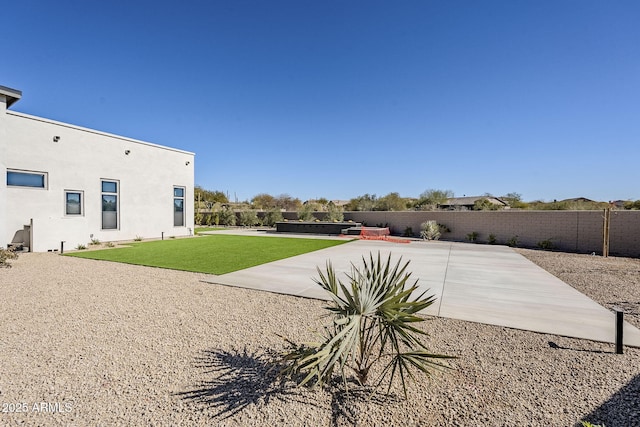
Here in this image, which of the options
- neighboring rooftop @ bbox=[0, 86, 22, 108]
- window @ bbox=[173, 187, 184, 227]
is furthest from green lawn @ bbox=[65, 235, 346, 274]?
neighboring rooftop @ bbox=[0, 86, 22, 108]

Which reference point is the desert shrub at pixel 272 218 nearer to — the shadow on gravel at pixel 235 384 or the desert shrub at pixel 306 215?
the desert shrub at pixel 306 215

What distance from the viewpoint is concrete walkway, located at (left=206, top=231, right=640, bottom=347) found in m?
4.34

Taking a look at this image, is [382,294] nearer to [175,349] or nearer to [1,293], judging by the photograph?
[175,349]

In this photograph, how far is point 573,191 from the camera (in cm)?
2966

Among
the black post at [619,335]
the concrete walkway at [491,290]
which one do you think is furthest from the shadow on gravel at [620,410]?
the concrete walkway at [491,290]

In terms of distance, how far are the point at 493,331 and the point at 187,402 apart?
13.4ft

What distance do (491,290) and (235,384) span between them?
5730 mm

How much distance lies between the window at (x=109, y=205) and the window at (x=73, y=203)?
1.03 m

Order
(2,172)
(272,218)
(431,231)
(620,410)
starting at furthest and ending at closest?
1. (272,218)
2. (431,231)
3. (2,172)
4. (620,410)

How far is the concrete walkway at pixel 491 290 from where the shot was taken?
4.34m

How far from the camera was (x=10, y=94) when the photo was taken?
10.4m

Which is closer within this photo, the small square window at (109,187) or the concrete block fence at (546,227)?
the concrete block fence at (546,227)

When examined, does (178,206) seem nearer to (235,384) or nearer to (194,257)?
(194,257)

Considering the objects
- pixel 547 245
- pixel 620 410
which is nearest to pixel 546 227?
pixel 547 245
